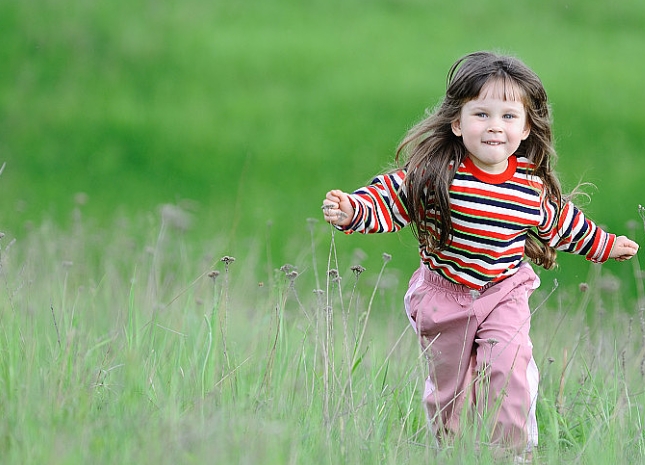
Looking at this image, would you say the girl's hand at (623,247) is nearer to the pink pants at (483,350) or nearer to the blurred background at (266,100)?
the pink pants at (483,350)

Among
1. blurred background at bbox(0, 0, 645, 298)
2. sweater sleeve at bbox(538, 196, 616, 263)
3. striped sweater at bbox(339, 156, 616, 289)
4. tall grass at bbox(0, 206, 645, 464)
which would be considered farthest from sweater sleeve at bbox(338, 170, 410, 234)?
blurred background at bbox(0, 0, 645, 298)

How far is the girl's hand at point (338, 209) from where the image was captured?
3.16m

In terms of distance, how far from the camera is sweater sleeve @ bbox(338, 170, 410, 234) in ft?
10.7

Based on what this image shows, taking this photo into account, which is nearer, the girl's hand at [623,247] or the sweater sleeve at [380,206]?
the sweater sleeve at [380,206]

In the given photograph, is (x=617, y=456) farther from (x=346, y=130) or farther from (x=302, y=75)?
(x=302, y=75)

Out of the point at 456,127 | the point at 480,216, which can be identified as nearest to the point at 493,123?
the point at 456,127

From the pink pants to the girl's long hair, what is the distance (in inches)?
8.0

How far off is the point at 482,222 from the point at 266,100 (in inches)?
280

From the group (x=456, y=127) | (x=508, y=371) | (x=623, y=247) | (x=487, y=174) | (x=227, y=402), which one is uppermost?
(x=456, y=127)

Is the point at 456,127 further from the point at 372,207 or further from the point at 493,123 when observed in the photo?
the point at 372,207

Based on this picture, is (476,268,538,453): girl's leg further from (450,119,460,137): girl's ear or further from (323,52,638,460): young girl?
(450,119,460,137): girl's ear

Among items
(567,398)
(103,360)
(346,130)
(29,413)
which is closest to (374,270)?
(346,130)

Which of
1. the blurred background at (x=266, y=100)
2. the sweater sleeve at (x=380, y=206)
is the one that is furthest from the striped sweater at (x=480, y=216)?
the blurred background at (x=266, y=100)

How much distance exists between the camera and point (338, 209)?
10.5 feet
